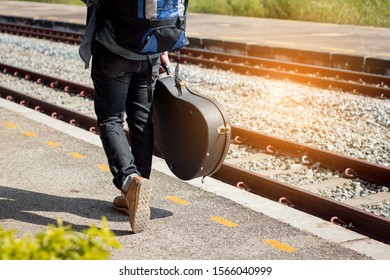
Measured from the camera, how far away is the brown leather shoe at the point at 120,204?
18.0 ft

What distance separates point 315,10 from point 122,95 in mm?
19809

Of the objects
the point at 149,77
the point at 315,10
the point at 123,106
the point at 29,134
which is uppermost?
the point at 149,77

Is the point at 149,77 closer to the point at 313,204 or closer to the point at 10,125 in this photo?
the point at 313,204

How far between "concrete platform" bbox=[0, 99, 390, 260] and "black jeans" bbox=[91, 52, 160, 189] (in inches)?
18.1

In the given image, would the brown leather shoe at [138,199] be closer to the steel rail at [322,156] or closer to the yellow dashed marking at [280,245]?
the yellow dashed marking at [280,245]

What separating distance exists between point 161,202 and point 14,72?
918cm

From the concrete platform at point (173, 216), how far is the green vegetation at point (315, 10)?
1685cm

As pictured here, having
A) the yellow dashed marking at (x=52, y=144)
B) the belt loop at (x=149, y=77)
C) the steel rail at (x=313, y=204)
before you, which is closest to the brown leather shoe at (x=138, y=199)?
the belt loop at (x=149, y=77)

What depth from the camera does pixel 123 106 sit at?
5156 millimetres

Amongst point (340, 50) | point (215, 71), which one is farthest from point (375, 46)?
point (215, 71)

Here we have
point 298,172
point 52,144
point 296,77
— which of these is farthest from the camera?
point 296,77

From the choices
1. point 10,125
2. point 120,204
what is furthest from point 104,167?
point 10,125

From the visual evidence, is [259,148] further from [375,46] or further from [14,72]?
[375,46]

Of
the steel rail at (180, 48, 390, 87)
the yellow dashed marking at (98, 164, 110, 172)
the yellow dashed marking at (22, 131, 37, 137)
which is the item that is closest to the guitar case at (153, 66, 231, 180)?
the yellow dashed marking at (98, 164, 110, 172)
